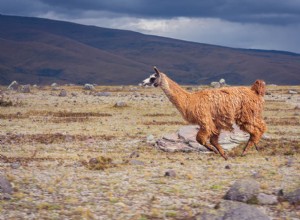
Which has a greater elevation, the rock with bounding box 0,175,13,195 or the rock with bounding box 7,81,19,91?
the rock with bounding box 7,81,19,91

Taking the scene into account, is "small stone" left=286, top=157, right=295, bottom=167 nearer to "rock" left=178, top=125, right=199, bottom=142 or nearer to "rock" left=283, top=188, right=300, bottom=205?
"rock" left=178, top=125, right=199, bottom=142

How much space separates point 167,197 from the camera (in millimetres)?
12930

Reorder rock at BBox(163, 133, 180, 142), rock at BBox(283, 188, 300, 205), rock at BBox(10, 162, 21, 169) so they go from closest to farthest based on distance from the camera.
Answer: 1. rock at BBox(283, 188, 300, 205)
2. rock at BBox(10, 162, 21, 169)
3. rock at BBox(163, 133, 180, 142)

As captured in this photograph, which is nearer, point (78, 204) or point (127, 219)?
point (127, 219)

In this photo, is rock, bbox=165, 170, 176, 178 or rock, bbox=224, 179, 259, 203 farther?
rock, bbox=165, 170, 176, 178

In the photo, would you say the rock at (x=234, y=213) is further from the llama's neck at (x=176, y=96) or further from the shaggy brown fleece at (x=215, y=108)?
the llama's neck at (x=176, y=96)

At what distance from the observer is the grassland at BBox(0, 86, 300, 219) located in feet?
39.2

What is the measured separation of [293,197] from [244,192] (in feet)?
3.45

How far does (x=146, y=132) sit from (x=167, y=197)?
1532 centimetres

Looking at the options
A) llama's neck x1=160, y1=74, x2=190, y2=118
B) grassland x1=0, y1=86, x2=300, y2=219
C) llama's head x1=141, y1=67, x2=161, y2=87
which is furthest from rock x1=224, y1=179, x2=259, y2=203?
llama's head x1=141, y1=67, x2=161, y2=87

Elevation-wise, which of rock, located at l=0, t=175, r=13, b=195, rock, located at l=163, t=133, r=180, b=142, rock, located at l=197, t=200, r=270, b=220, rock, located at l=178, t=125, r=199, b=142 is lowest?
rock, located at l=0, t=175, r=13, b=195

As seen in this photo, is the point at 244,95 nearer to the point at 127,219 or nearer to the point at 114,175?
the point at 114,175

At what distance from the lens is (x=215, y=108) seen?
18.2m

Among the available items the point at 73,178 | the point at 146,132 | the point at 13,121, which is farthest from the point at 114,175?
the point at 13,121
